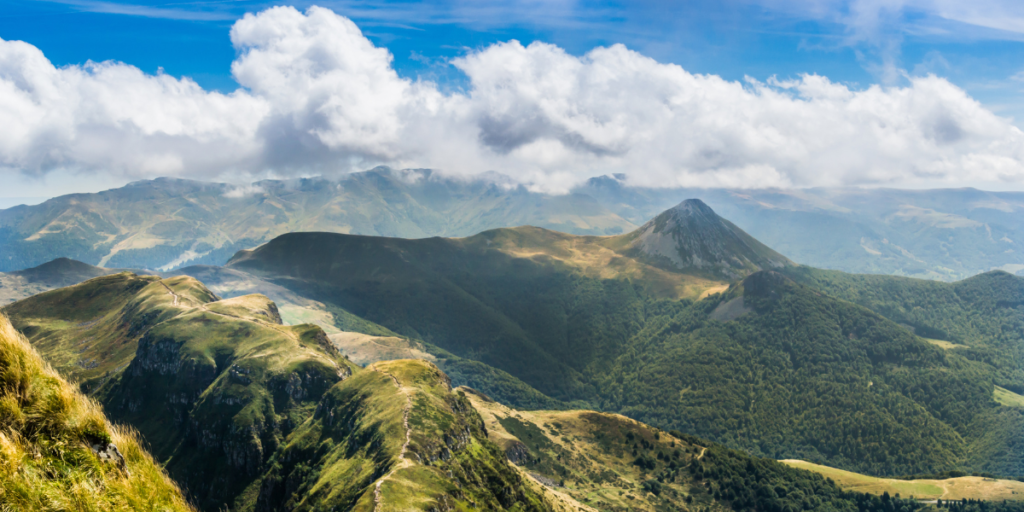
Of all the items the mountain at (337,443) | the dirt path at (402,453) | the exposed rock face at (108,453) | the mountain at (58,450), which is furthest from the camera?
the mountain at (337,443)

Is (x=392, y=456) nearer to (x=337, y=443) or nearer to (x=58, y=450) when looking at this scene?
(x=337, y=443)

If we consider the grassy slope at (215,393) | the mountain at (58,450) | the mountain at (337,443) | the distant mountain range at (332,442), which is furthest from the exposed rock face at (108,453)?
the grassy slope at (215,393)

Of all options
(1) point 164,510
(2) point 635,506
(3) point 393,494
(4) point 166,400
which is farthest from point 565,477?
(1) point 164,510

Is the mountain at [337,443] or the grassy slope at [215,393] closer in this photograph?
the mountain at [337,443]

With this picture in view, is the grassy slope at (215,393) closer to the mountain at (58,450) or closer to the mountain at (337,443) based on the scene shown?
the mountain at (337,443)

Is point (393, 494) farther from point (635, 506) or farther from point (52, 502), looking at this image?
point (635, 506)

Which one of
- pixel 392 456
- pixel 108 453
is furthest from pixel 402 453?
pixel 108 453

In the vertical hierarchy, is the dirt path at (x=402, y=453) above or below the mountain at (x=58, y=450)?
below
